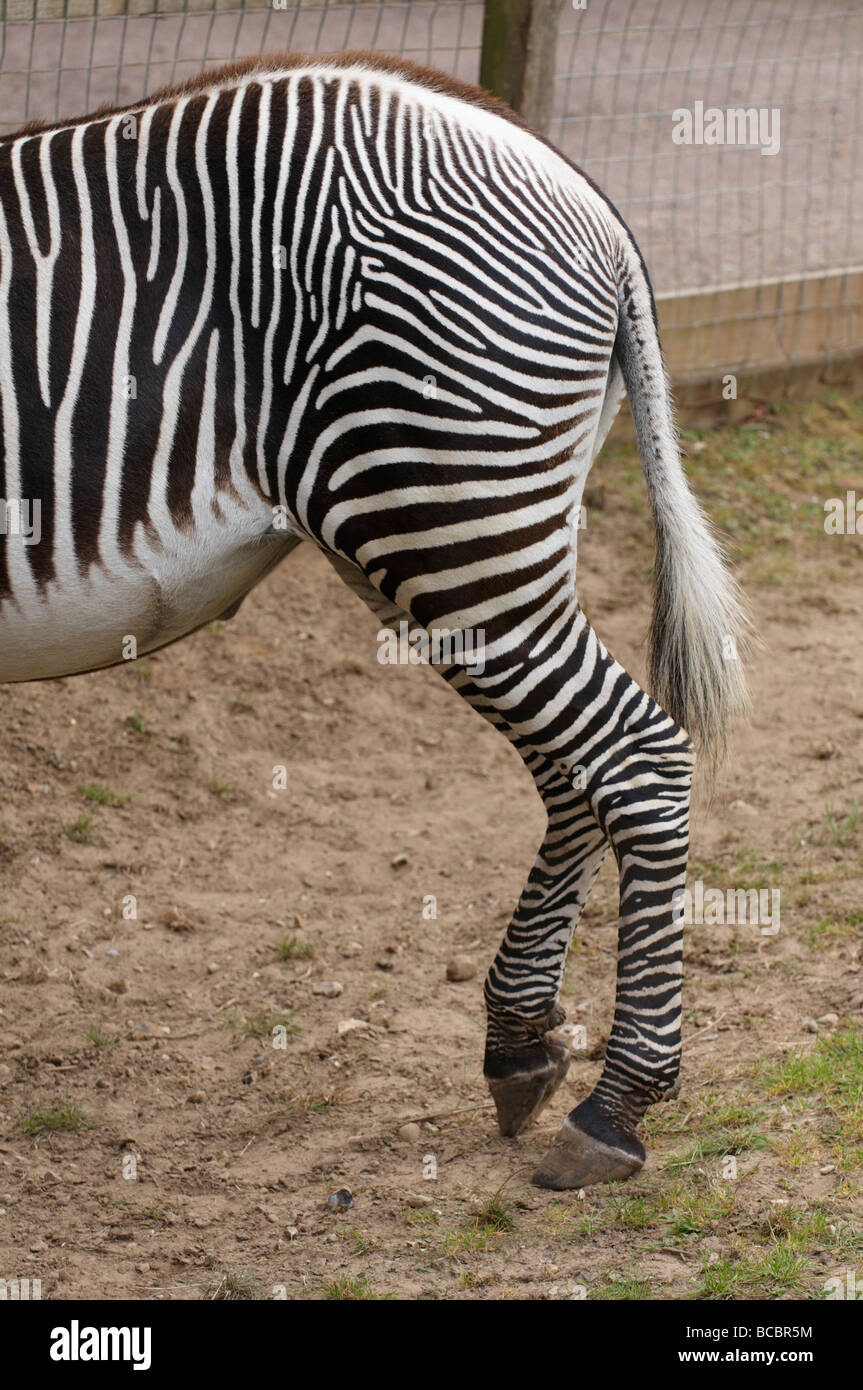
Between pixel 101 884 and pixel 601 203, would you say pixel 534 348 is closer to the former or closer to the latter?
pixel 601 203

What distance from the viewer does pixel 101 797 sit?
5.33 m

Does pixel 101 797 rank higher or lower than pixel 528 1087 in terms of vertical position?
lower

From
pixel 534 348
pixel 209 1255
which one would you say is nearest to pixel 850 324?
pixel 534 348

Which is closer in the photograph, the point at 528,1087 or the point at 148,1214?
the point at 148,1214

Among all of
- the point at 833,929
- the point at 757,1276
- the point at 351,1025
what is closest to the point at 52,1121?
the point at 351,1025

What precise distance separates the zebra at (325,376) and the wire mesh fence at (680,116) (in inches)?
85.1

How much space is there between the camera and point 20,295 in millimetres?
3127

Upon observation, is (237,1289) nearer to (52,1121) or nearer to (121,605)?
(52,1121)

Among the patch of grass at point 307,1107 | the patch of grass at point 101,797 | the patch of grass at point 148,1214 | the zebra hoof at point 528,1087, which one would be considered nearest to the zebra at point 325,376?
the zebra hoof at point 528,1087

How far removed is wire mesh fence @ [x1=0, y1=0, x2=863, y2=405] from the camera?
7.54 metres

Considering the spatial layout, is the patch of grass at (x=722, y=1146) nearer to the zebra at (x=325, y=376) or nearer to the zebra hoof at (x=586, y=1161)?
the zebra hoof at (x=586, y=1161)

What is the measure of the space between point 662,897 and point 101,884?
238cm

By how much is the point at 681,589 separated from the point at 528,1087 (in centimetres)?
143

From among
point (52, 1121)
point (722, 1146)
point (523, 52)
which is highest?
point (523, 52)
